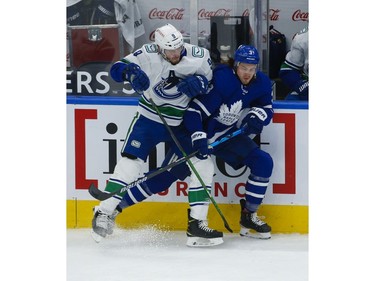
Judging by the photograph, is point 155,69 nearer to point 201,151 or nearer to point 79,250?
point 201,151

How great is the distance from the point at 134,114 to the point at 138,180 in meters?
0.36

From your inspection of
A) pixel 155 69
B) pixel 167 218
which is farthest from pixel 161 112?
pixel 167 218

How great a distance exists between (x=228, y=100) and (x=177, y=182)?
21.1 inches

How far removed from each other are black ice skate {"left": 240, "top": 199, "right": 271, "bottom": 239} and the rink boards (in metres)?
0.09

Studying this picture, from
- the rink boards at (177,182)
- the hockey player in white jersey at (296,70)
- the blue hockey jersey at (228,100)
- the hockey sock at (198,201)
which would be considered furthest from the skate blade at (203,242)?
the hockey player in white jersey at (296,70)

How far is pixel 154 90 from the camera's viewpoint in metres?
5.59

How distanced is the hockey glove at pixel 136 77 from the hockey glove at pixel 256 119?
505mm

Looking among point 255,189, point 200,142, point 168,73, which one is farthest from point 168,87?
point 255,189

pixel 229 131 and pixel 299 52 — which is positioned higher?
pixel 299 52

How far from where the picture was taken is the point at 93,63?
231 inches

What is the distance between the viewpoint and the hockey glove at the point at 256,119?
18.1 ft

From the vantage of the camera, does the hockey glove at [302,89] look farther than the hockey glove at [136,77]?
Yes

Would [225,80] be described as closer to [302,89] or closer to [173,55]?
[173,55]

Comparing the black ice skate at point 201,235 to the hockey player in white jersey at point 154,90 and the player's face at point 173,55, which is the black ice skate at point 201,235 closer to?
the hockey player in white jersey at point 154,90
